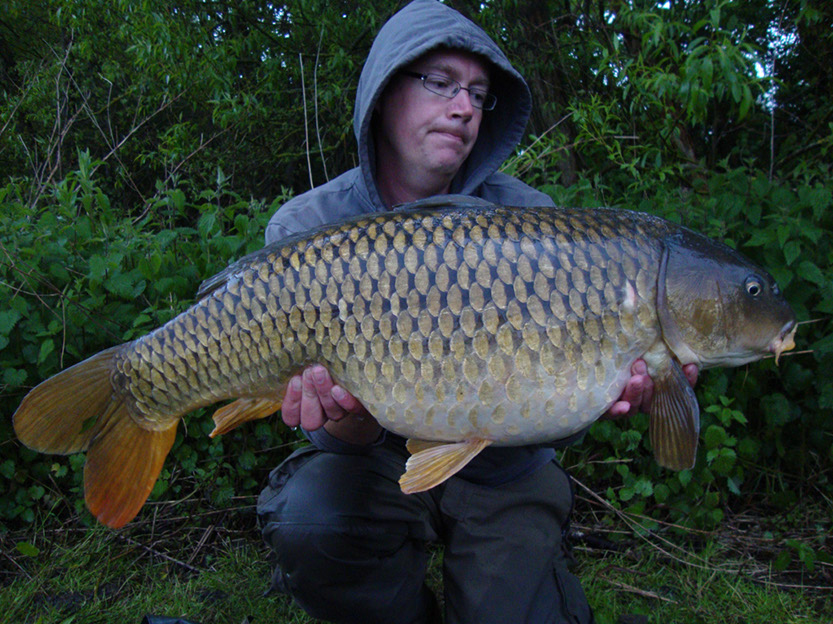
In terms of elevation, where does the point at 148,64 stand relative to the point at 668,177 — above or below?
above

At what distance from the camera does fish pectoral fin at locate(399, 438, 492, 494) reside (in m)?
1.25

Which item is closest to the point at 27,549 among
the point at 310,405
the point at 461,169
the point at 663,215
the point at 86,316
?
the point at 86,316

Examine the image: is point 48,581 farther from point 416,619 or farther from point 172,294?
point 416,619

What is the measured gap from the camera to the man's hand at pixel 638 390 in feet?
4.19

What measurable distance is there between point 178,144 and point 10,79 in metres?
3.39

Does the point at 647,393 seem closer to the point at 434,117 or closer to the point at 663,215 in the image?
the point at 434,117

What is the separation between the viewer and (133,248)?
2.28 meters

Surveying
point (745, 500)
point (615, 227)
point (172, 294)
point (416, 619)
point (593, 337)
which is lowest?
A: point (745, 500)

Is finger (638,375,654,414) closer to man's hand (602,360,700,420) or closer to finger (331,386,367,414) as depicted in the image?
man's hand (602,360,700,420)

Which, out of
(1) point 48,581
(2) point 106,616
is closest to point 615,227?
(2) point 106,616

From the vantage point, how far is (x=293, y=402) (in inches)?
53.5

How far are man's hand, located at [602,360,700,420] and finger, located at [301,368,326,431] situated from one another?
559mm

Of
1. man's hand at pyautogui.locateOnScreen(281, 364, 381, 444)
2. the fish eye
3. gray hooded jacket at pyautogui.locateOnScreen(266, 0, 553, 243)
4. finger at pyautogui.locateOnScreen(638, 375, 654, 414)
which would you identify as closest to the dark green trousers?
man's hand at pyautogui.locateOnScreen(281, 364, 381, 444)

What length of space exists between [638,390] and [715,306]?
20 centimetres
